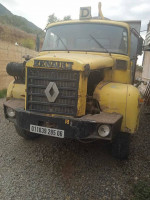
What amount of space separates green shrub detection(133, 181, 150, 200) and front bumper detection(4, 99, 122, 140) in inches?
31.0

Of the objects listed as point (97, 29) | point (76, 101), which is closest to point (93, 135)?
point (76, 101)

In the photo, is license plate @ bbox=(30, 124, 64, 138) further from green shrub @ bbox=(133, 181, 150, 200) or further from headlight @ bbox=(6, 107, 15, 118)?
green shrub @ bbox=(133, 181, 150, 200)

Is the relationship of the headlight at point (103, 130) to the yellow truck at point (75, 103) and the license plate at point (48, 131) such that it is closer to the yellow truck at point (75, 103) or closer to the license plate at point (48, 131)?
the yellow truck at point (75, 103)

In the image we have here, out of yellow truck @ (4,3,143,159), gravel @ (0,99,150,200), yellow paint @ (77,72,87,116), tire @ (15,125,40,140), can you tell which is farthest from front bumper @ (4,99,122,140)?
tire @ (15,125,40,140)

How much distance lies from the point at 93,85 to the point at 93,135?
0.99 metres

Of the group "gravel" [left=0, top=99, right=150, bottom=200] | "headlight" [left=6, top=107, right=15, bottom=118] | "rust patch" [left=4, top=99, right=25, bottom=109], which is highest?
"rust patch" [left=4, top=99, right=25, bottom=109]

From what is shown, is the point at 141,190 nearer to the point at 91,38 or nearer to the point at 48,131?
the point at 48,131

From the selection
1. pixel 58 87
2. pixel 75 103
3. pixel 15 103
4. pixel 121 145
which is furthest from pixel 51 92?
pixel 121 145

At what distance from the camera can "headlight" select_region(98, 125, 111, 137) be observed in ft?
9.37

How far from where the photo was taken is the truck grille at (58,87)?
9.59ft

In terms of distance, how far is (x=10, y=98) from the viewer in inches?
155

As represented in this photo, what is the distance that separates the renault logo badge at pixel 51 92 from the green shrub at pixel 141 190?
172 centimetres

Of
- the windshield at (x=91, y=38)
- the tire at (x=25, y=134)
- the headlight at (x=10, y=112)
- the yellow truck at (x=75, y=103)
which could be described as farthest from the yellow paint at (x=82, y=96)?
the tire at (x=25, y=134)

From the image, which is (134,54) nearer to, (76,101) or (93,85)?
(93,85)
